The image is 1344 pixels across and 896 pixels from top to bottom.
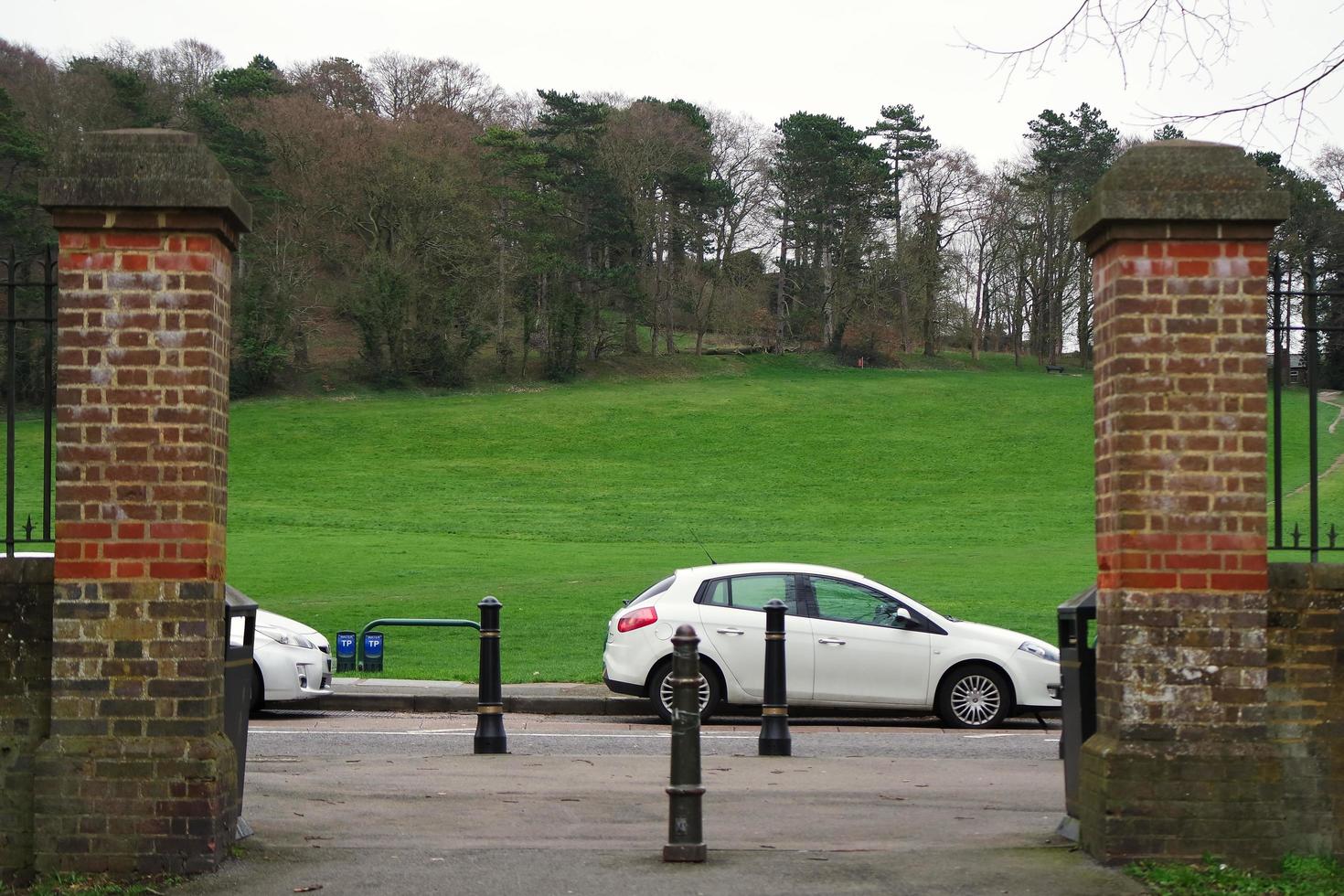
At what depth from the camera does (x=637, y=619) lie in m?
13.5

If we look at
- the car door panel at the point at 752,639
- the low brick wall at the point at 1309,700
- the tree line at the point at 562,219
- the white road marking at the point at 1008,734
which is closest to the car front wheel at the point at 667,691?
the car door panel at the point at 752,639

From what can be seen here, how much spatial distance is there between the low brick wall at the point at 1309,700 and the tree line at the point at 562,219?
181ft

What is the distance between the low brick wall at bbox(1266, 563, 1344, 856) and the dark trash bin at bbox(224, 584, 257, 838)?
4513 millimetres

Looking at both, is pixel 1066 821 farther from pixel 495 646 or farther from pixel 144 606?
pixel 495 646

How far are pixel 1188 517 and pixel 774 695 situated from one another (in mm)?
5325

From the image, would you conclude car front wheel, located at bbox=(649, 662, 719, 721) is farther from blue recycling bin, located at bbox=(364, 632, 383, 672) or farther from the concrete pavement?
blue recycling bin, located at bbox=(364, 632, 383, 672)

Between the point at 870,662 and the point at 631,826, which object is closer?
the point at 631,826

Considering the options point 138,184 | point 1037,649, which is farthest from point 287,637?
point 138,184

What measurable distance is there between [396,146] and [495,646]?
58.4 meters

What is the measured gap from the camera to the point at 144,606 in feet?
19.6

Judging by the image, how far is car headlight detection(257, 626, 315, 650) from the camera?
14.0 m

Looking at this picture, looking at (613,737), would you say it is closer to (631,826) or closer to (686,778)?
(631,826)

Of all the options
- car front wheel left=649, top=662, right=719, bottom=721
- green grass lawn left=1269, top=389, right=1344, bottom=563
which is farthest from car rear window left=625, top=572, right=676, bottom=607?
green grass lawn left=1269, top=389, right=1344, bottom=563

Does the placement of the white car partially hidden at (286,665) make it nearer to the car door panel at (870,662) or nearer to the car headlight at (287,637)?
the car headlight at (287,637)
